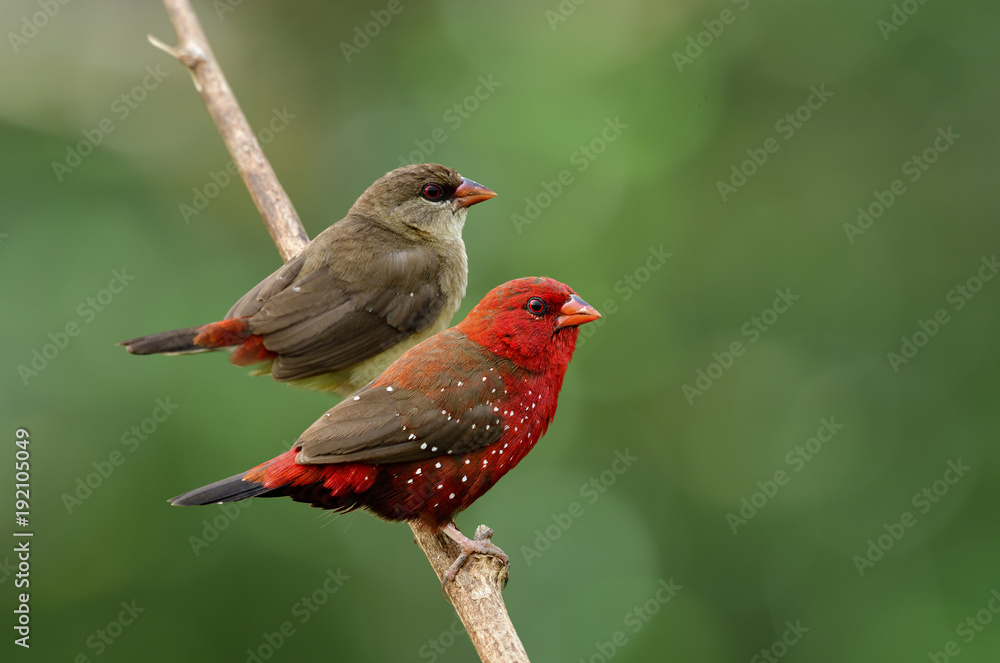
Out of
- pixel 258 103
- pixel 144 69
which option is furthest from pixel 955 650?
pixel 144 69

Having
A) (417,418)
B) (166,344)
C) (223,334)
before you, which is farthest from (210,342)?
(417,418)

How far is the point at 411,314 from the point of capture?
12.5 ft

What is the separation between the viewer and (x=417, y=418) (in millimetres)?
2803

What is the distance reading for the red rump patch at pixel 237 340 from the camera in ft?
11.2

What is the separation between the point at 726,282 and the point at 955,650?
228cm

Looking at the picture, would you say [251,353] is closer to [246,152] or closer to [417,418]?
[246,152]

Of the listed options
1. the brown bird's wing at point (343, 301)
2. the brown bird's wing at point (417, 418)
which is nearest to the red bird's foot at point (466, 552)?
the brown bird's wing at point (417, 418)

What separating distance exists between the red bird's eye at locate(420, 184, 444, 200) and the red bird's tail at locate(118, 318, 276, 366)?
3.02 ft

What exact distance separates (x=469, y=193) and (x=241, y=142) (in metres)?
0.95

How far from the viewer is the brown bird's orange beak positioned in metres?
3.91

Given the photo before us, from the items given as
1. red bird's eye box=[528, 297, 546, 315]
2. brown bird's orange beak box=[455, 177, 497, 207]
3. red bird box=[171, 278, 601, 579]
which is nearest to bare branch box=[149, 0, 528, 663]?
red bird box=[171, 278, 601, 579]

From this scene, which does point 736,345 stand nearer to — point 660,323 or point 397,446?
point 660,323

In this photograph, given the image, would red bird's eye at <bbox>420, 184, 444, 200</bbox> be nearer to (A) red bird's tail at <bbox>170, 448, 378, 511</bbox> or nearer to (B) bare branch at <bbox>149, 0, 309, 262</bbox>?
(B) bare branch at <bbox>149, 0, 309, 262</bbox>

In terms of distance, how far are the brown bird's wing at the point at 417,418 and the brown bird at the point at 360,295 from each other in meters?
0.78
